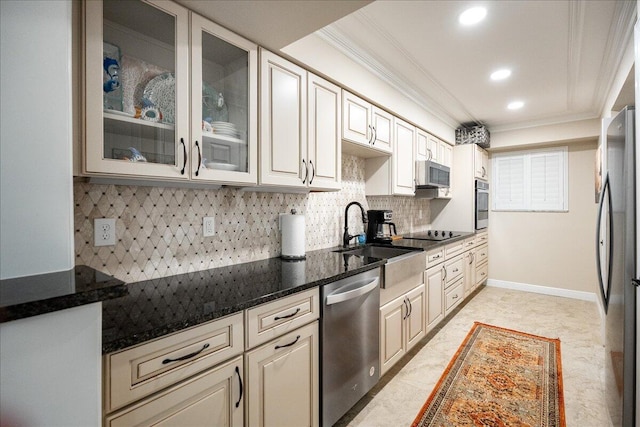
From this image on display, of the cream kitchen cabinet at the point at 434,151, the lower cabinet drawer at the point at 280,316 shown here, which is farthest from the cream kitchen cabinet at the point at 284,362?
the cream kitchen cabinet at the point at 434,151

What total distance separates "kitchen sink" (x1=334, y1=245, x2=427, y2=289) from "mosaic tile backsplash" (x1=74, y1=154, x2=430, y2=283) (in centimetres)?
57

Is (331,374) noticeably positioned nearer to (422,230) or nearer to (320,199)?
(320,199)

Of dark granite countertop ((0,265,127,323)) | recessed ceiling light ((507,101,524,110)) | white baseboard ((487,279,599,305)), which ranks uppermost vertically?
recessed ceiling light ((507,101,524,110))

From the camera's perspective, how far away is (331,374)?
1.68 metres

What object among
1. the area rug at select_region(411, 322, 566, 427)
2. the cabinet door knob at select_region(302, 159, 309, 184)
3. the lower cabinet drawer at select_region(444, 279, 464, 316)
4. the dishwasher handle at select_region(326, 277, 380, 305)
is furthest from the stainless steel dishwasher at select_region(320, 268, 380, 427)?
the lower cabinet drawer at select_region(444, 279, 464, 316)

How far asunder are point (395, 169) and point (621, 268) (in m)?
1.78

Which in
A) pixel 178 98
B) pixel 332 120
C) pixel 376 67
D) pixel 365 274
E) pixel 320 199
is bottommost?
pixel 365 274

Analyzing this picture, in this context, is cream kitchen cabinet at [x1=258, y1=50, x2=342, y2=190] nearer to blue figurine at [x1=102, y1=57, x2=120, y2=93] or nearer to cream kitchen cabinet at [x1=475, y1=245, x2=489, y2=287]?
blue figurine at [x1=102, y1=57, x2=120, y2=93]

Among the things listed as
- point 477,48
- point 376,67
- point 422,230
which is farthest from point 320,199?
point 422,230

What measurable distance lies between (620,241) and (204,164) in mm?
2180

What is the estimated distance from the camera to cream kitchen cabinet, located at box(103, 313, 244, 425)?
0.91 meters

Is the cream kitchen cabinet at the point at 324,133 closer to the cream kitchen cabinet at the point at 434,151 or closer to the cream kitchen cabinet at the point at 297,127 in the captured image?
the cream kitchen cabinet at the point at 297,127

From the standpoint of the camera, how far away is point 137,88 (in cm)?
129

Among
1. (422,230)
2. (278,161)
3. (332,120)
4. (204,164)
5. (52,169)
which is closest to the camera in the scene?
(52,169)
